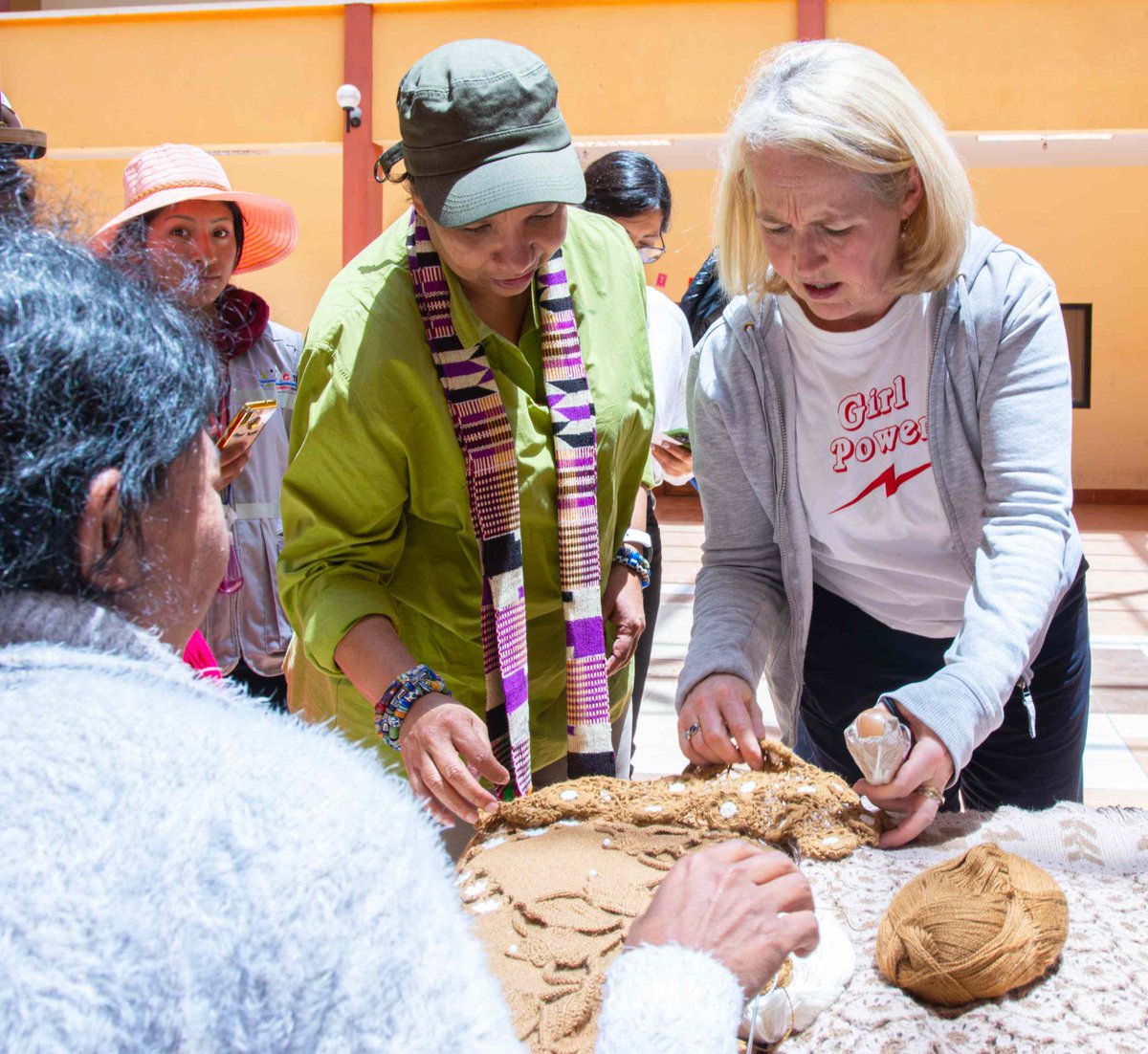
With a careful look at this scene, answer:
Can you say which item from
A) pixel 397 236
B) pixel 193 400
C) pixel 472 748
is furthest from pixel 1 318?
pixel 397 236

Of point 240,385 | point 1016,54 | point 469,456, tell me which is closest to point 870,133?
point 469,456

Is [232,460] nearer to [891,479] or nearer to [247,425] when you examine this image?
[247,425]

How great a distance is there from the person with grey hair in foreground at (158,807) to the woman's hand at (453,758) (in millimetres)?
565

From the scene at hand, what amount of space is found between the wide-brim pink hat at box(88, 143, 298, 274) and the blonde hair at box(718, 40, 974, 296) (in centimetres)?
147

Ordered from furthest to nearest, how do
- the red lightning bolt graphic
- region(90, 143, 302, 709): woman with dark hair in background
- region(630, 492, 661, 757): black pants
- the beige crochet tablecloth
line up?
region(630, 492, 661, 757): black pants
region(90, 143, 302, 709): woman with dark hair in background
the red lightning bolt graphic
the beige crochet tablecloth

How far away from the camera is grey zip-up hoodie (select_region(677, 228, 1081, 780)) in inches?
50.8

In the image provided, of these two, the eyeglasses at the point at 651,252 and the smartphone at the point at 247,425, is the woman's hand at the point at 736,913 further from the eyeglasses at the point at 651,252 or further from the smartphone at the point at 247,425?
the eyeglasses at the point at 651,252

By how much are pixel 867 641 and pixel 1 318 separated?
1258mm

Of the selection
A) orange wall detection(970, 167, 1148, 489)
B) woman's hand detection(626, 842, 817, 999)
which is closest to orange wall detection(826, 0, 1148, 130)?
orange wall detection(970, 167, 1148, 489)

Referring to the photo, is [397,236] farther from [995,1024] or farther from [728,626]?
[995,1024]

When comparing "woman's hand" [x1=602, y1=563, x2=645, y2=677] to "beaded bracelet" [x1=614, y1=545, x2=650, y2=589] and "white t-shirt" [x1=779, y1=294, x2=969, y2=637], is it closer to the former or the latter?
"beaded bracelet" [x1=614, y1=545, x2=650, y2=589]

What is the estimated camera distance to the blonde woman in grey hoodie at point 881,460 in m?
1.33

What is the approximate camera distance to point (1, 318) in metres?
0.65

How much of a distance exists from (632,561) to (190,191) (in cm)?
142
